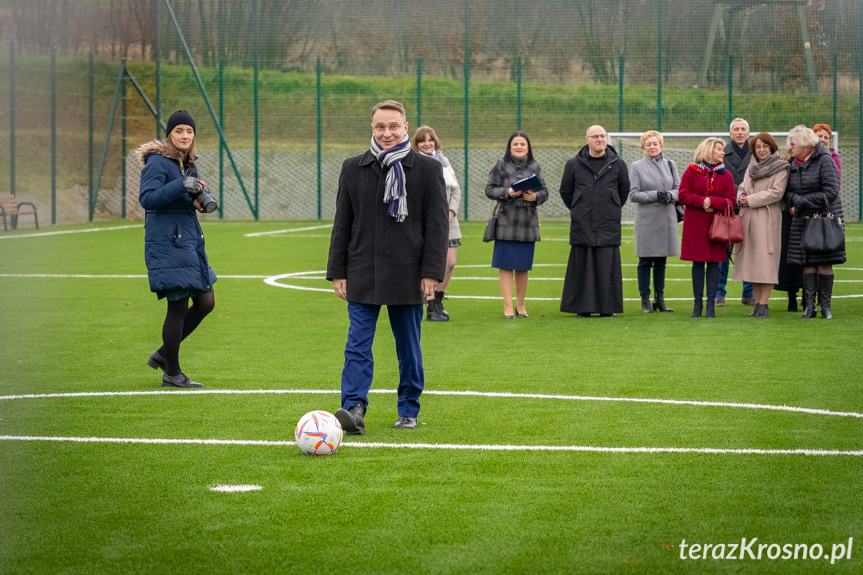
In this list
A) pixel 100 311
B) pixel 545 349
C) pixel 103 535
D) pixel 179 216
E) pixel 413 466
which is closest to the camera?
pixel 103 535

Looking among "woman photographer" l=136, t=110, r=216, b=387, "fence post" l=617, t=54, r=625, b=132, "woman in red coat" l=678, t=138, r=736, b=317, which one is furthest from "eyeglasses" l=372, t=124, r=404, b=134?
"fence post" l=617, t=54, r=625, b=132

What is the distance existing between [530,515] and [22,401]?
12.8 feet

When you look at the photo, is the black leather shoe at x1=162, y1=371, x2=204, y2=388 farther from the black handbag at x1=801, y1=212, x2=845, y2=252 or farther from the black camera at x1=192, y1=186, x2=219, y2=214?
the black handbag at x1=801, y1=212, x2=845, y2=252

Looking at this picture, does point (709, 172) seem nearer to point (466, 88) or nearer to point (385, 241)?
point (385, 241)

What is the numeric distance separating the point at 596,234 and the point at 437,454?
21.4 ft

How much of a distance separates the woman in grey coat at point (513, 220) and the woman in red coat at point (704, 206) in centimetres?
151

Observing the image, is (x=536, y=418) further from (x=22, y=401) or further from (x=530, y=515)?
(x=22, y=401)

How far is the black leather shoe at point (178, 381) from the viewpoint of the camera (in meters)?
7.61

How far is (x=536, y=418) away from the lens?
6480 mm

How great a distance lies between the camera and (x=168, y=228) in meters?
7.37

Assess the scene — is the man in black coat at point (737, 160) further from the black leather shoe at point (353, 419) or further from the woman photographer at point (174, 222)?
the black leather shoe at point (353, 419)

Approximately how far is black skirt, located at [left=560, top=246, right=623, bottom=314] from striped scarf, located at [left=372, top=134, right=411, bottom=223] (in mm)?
5851

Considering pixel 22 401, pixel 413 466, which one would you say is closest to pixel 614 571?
pixel 413 466

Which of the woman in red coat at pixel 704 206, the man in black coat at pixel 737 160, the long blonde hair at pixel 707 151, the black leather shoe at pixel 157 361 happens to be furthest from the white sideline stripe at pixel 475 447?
the man in black coat at pixel 737 160
